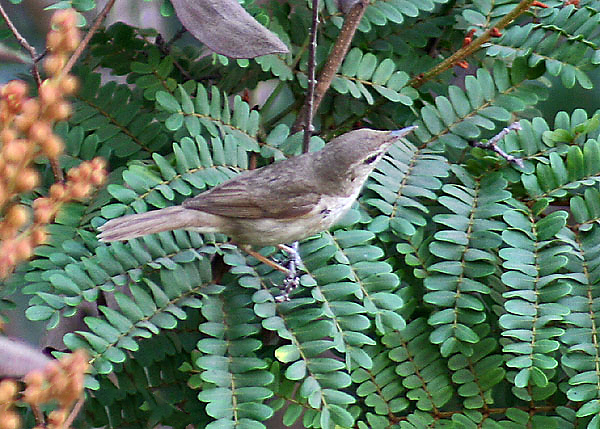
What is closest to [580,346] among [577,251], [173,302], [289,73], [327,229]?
[577,251]

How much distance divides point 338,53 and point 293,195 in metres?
0.32

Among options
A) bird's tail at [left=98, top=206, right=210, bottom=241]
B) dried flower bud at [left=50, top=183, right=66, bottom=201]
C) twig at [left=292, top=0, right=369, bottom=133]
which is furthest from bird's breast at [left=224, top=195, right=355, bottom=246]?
dried flower bud at [left=50, top=183, right=66, bottom=201]

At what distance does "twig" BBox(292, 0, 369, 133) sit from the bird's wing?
0.55 feet

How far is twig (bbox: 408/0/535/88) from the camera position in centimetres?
153

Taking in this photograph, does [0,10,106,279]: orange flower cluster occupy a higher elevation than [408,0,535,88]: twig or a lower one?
higher

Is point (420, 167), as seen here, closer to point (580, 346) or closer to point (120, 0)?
point (580, 346)

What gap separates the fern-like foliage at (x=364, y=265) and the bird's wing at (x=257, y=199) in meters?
0.04

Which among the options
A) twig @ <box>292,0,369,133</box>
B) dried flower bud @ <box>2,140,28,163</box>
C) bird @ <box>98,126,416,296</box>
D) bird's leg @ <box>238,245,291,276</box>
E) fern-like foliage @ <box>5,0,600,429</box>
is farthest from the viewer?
twig @ <box>292,0,369,133</box>

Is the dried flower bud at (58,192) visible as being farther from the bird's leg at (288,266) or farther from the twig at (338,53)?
the twig at (338,53)

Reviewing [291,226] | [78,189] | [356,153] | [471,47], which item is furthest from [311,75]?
[78,189]

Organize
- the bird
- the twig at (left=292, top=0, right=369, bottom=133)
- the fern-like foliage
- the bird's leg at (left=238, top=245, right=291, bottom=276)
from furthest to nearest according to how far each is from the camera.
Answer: the twig at (left=292, top=0, right=369, bottom=133)
the bird
the bird's leg at (left=238, top=245, right=291, bottom=276)
the fern-like foliage

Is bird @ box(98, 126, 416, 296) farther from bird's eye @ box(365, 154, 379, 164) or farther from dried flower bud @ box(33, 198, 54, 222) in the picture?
dried flower bud @ box(33, 198, 54, 222)

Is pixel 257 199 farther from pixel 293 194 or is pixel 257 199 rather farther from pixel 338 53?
pixel 338 53

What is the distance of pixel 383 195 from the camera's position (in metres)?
1.42
